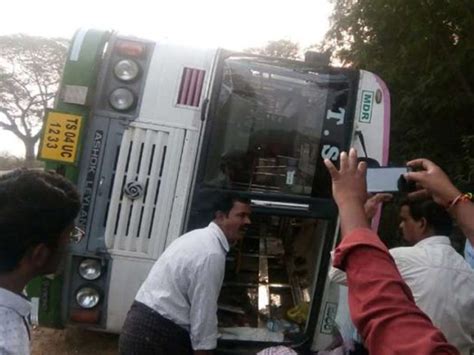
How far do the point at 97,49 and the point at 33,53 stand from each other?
2368 centimetres

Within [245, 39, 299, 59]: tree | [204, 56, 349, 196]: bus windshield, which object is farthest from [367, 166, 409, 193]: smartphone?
[245, 39, 299, 59]: tree

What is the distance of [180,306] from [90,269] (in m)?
0.97

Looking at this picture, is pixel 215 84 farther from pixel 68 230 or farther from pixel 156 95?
pixel 68 230

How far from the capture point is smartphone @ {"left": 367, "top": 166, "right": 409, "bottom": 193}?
140 centimetres

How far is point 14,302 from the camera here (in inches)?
50.2

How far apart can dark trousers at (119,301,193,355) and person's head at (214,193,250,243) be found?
1.90 feet

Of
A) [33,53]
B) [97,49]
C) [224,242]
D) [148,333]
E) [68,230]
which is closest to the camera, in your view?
[68,230]

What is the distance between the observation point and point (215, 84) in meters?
3.35

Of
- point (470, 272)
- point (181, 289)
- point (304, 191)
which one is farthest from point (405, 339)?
point (304, 191)

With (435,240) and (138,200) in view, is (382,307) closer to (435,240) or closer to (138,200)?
(435,240)

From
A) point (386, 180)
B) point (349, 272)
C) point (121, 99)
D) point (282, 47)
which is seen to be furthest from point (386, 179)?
point (282, 47)

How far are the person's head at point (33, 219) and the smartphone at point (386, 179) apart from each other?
78 centimetres

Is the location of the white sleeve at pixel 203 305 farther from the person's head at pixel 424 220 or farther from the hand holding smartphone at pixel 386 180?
the hand holding smartphone at pixel 386 180

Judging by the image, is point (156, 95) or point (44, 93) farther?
point (44, 93)
